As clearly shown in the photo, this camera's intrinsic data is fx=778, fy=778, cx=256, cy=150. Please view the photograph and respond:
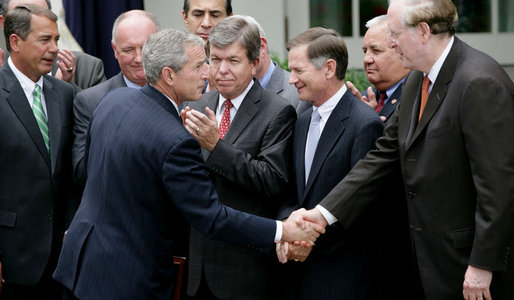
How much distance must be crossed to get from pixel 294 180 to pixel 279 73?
3.30ft

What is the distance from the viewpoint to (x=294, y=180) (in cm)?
410

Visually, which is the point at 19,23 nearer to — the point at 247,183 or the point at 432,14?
the point at 247,183

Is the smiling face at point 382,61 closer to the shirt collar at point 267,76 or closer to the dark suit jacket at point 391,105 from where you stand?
the dark suit jacket at point 391,105

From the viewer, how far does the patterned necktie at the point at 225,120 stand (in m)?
4.13

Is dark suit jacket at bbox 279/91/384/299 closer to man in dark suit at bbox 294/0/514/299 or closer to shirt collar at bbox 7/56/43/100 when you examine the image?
man in dark suit at bbox 294/0/514/299

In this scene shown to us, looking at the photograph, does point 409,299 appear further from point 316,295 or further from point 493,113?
point 493,113

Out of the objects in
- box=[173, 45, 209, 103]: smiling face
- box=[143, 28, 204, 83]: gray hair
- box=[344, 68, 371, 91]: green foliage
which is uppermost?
box=[143, 28, 204, 83]: gray hair

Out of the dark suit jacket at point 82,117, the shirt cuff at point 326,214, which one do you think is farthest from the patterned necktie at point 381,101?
the dark suit jacket at point 82,117

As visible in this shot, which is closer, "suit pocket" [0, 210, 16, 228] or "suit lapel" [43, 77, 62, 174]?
"suit pocket" [0, 210, 16, 228]

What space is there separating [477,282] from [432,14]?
1177 mm

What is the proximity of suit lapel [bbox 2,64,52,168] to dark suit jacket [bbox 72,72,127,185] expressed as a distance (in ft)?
0.55

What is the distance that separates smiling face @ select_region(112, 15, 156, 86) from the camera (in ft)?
15.3

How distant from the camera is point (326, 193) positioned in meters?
3.92

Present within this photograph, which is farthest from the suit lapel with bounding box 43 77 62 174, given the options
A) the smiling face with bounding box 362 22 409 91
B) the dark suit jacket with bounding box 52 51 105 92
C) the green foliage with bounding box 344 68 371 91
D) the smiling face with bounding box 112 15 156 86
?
the green foliage with bounding box 344 68 371 91
